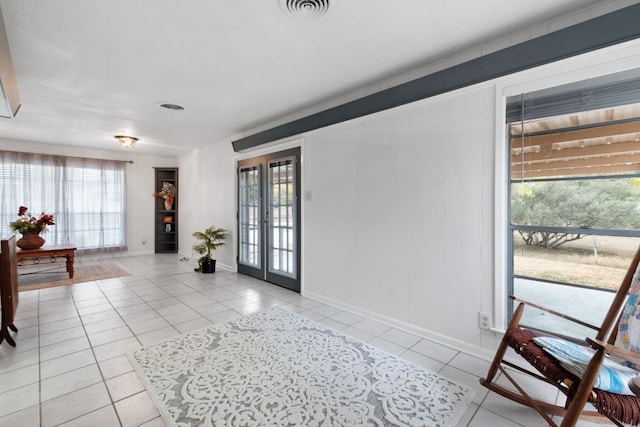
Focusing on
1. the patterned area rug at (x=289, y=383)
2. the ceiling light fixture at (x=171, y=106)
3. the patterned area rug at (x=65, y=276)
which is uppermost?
the ceiling light fixture at (x=171, y=106)

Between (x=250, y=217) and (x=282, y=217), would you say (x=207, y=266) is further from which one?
(x=282, y=217)

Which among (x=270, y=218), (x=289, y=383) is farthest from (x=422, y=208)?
(x=270, y=218)

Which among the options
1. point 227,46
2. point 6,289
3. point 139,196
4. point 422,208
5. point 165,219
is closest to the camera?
point 227,46

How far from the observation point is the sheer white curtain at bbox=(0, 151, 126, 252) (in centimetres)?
555

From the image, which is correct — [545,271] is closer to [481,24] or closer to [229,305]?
[481,24]

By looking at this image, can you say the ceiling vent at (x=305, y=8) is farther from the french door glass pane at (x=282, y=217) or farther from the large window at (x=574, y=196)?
the french door glass pane at (x=282, y=217)

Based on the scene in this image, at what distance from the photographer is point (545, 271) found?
85.7 inches

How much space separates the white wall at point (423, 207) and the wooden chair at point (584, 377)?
53cm

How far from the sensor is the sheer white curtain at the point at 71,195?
18.2 feet

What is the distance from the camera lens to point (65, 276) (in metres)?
4.96

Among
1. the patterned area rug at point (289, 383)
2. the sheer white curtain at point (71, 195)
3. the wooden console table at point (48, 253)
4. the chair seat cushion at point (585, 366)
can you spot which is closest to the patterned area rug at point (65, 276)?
the wooden console table at point (48, 253)

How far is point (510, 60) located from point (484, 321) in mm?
2027

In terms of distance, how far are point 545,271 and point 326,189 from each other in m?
2.31

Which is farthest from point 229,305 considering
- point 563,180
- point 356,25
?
point 563,180
